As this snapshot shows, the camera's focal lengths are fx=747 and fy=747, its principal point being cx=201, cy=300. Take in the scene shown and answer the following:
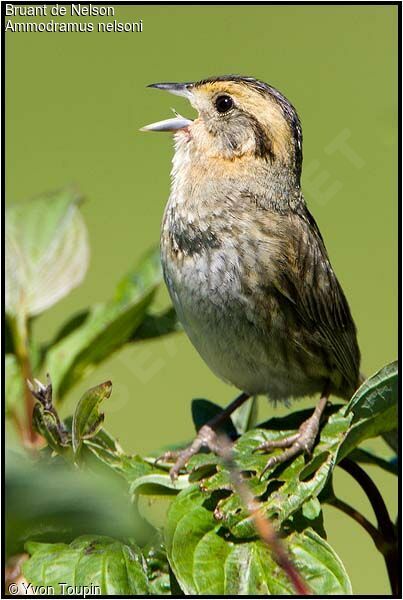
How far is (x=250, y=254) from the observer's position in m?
2.31

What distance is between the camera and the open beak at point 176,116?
239 cm

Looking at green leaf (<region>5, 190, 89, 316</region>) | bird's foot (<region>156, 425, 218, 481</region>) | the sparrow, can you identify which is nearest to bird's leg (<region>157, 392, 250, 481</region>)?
bird's foot (<region>156, 425, 218, 481</region>)

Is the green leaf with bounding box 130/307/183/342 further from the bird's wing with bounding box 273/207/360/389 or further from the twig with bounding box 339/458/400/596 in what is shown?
the twig with bounding box 339/458/400/596

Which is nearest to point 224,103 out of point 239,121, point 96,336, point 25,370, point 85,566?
point 239,121

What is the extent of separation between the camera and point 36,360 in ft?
6.28

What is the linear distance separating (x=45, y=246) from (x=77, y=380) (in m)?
0.38

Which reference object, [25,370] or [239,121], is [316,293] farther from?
[25,370]

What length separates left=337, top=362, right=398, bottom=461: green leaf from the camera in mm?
1324

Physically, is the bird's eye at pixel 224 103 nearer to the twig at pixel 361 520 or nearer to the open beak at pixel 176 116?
the open beak at pixel 176 116

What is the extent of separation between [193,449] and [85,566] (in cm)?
61

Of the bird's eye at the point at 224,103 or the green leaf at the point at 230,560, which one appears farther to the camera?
the bird's eye at the point at 224,103

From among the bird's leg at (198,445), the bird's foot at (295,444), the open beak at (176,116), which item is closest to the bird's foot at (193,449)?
the bird's leg at (198,445)

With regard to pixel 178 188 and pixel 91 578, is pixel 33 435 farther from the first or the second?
pixel 178 188

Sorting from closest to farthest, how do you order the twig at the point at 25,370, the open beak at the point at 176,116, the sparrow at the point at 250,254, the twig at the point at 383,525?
the twig at the point at 383,525 < the twig at the point at 25,370 < the sparrow at the point at 250,254 < the open beak at the point at 176,116
